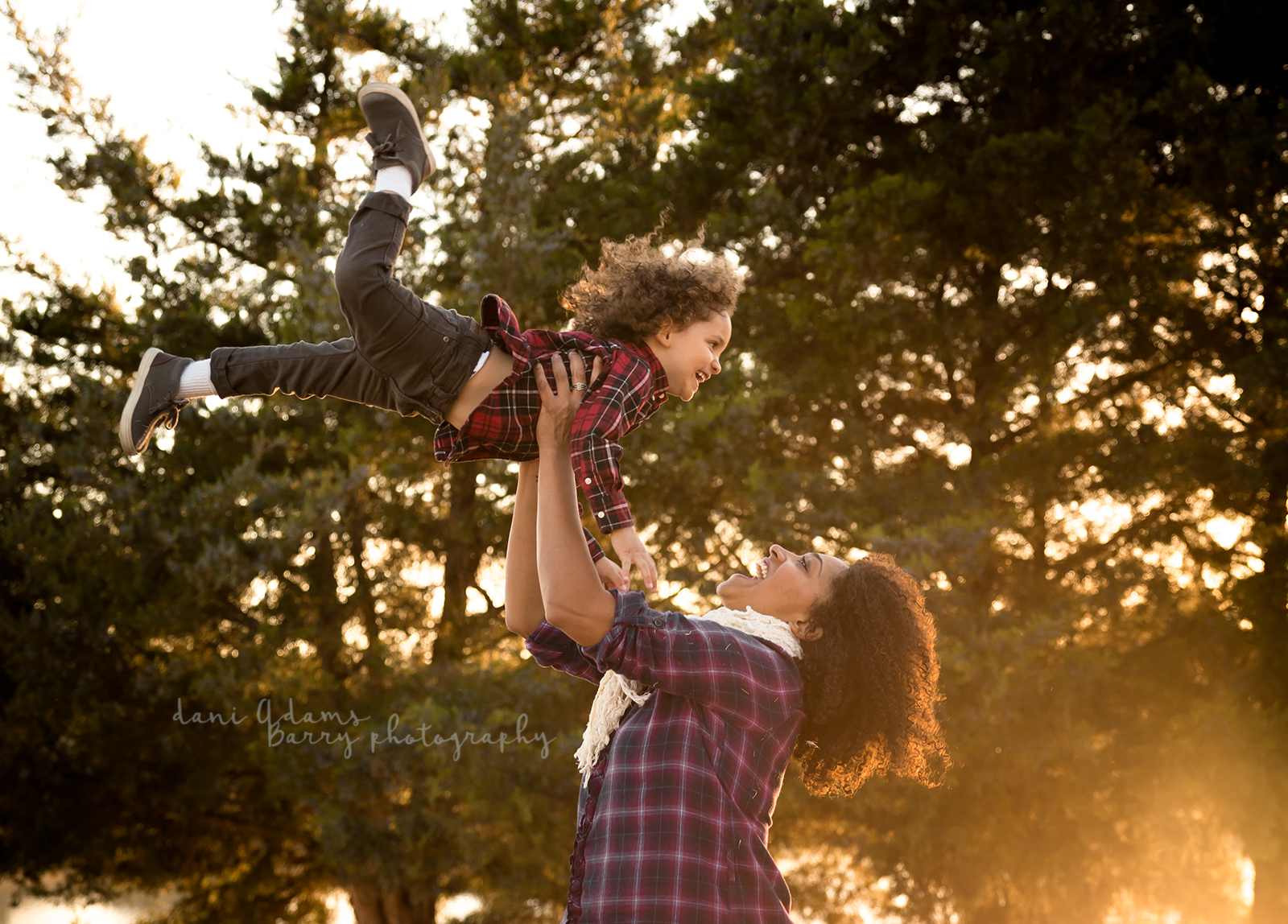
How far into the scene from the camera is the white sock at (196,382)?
263 centimetres

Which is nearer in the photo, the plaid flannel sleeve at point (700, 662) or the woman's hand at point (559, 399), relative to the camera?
the plaid flannel sleeve at point (700, 662)

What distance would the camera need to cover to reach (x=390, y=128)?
231cm

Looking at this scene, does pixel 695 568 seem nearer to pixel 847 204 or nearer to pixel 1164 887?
pixel 847 204

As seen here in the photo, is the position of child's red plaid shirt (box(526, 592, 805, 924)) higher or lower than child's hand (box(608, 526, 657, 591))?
lower

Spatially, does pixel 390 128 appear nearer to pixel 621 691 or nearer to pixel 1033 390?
pixel 621 691

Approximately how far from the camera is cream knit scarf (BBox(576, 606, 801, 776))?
6.79ft

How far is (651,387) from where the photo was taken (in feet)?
7.95

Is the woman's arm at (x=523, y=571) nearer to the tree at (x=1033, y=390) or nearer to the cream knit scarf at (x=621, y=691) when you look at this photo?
the cream knit scarf at (x=621, y=691)

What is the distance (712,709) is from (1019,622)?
7.12 m

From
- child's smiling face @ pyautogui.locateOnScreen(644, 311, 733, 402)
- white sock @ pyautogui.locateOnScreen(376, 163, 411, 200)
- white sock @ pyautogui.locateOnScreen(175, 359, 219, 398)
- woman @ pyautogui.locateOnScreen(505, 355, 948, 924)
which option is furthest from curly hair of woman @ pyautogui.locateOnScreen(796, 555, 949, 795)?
white sock @ pyautogui.locateOnScreen(175, 359, 219, 398)

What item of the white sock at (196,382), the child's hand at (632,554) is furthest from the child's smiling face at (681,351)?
the white sock at (196,382)

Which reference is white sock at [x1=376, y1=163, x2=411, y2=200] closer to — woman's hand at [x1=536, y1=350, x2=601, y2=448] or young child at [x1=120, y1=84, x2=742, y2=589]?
young child at [x1=120, y1=84, x2=742, y2=589]

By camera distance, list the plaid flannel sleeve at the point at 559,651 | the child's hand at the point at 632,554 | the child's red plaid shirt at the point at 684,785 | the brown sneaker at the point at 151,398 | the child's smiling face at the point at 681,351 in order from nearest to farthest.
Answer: the child's red plaid shirt at the point at 684,785 < the child's hand at the point at 632,554 < the plaid flannel sleeve at the point at 559,651 < the child's smiling face at the point at 681,351 < the brown sneaker at the point at 151,398

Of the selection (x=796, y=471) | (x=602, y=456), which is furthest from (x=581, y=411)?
(x=796, y=471)
